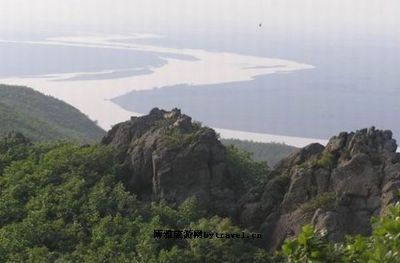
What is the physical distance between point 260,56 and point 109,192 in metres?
158

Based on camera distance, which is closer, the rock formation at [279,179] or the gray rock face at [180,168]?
the rock formation at [279,179]

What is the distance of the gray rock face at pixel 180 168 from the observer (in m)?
14.0

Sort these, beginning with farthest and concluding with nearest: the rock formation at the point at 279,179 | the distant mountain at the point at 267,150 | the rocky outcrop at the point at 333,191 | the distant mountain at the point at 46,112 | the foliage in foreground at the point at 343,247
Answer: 1. the distant mountain at the point at 267,150
2. the distant mountain at the point at 46,112
3. the rock formation at the point at 279,179
4. the rocky outcrop at the point at 333,191
5. the foliage in foreground at the point at 343,247

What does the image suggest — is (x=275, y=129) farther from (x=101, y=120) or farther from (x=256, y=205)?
(x=256, y=205)

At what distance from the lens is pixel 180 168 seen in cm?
1433

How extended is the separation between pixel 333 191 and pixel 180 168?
11.3 feet

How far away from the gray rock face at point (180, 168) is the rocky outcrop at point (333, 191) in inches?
27.4

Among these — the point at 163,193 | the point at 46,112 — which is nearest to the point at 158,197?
the point at 163,193

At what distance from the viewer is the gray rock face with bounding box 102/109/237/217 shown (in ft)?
46.0

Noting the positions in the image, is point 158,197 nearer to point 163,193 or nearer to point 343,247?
point 163,193

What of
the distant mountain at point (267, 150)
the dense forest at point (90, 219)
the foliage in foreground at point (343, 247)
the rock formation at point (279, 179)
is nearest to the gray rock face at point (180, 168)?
the rock formation at point (279, 179)

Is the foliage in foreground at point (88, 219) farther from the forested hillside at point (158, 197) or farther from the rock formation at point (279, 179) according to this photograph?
the rock formation at point (279, 179)

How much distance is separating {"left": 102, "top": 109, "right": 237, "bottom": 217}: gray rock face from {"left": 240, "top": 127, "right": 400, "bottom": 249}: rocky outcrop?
695 mm

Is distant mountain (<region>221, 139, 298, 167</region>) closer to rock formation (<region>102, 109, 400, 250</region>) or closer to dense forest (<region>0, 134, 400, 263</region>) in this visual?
dense forest (<region>0, 134, 400, 263</region>)
